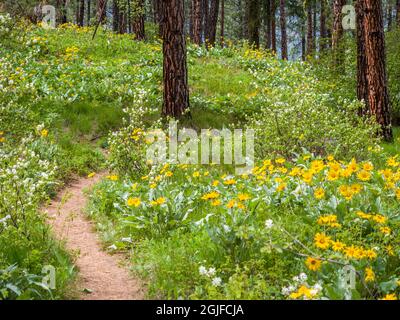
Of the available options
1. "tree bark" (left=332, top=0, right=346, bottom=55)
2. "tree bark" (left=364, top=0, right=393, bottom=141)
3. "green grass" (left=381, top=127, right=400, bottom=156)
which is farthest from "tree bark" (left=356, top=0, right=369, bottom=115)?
"tree bark" (left=332, top=0, right=346, bottom=55)

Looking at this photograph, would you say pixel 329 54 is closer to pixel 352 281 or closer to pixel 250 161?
pixel 250 161

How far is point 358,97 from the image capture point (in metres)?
11.7

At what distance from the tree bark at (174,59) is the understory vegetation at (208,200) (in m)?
0.56

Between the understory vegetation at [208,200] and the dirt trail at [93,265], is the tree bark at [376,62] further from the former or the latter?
the dirt trail at [93,265]

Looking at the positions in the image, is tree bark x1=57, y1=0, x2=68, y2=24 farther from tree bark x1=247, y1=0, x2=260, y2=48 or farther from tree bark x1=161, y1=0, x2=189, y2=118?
tree bark x1=161, y1=0, x2=189, y2=118

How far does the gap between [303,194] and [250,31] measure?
67.1 feet

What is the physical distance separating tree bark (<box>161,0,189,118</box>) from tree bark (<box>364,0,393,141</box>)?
4068 millimetres

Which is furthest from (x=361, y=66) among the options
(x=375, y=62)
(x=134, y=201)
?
(x=134, y=201)

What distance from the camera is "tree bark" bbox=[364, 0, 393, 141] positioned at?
1012 centimetres

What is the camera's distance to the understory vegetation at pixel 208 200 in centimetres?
396

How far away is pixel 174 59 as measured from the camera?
1032 centimetres

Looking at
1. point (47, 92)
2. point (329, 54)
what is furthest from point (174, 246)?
point (329, 54)
